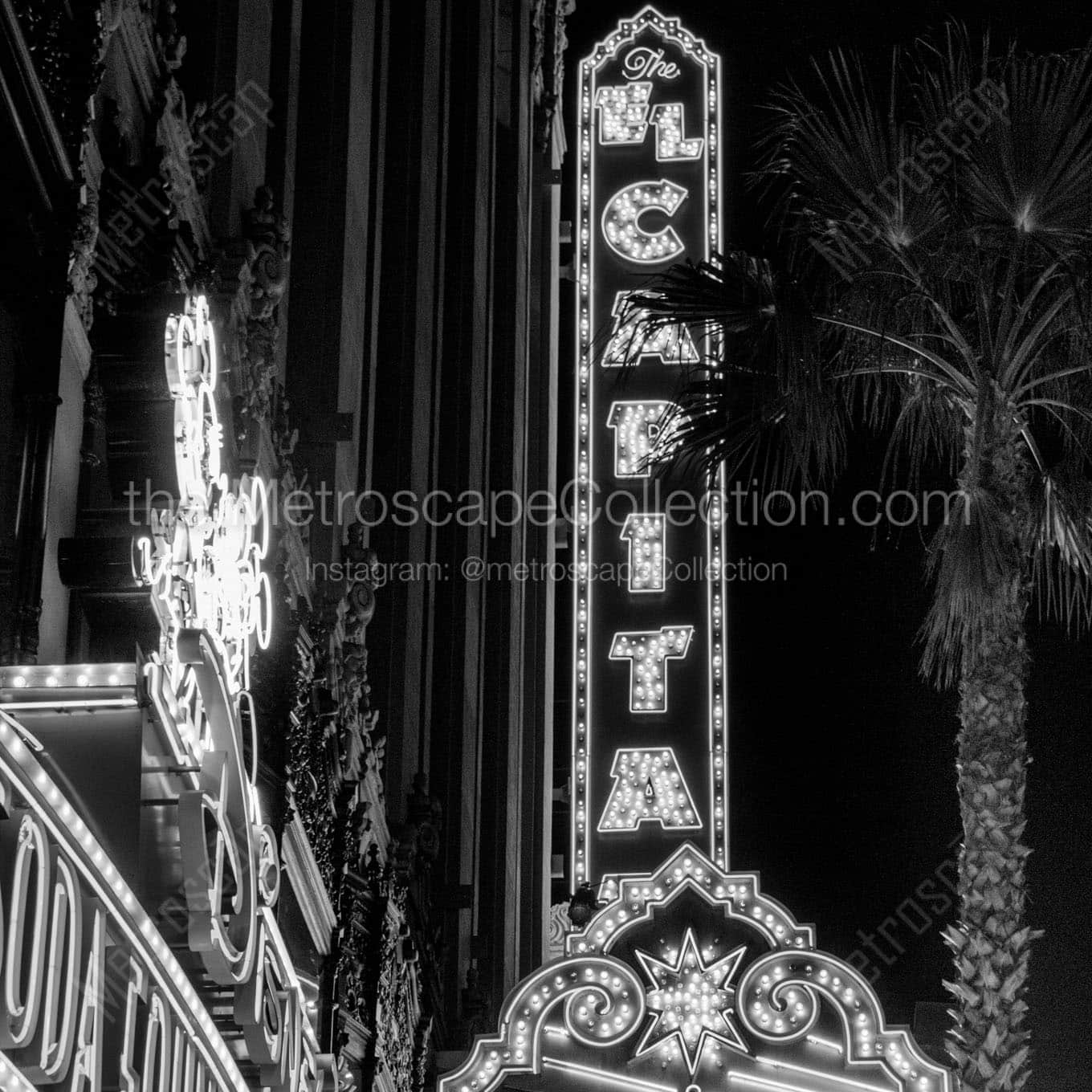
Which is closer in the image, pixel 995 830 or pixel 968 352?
pixel 995 830

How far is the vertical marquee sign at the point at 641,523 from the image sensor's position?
1070 inches

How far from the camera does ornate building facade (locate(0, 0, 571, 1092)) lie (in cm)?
618

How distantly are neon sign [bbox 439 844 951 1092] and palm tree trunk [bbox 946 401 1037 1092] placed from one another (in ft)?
1.08

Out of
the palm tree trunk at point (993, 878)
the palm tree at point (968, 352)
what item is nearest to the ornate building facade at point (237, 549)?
the palm tree at point (968, 352)

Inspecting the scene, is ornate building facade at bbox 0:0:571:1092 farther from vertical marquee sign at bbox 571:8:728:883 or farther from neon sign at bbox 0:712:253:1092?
vertical marquee sign at bbox 571:8:728:883

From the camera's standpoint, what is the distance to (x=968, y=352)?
1190cm

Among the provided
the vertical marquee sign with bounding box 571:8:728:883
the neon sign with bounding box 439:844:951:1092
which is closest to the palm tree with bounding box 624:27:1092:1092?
the neon sign with bounding box 439:844:951:1092

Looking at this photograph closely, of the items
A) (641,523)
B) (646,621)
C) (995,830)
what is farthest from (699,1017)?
(641,523)

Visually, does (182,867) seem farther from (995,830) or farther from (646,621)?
(646,621)

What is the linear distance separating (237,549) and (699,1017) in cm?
381

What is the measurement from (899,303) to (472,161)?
14030 millimetres

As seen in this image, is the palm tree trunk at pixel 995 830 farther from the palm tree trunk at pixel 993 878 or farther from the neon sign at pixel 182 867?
the neon sign at pixel 182 867

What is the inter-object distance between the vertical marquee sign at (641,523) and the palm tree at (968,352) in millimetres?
12367

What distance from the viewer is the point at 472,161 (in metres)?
25.4
